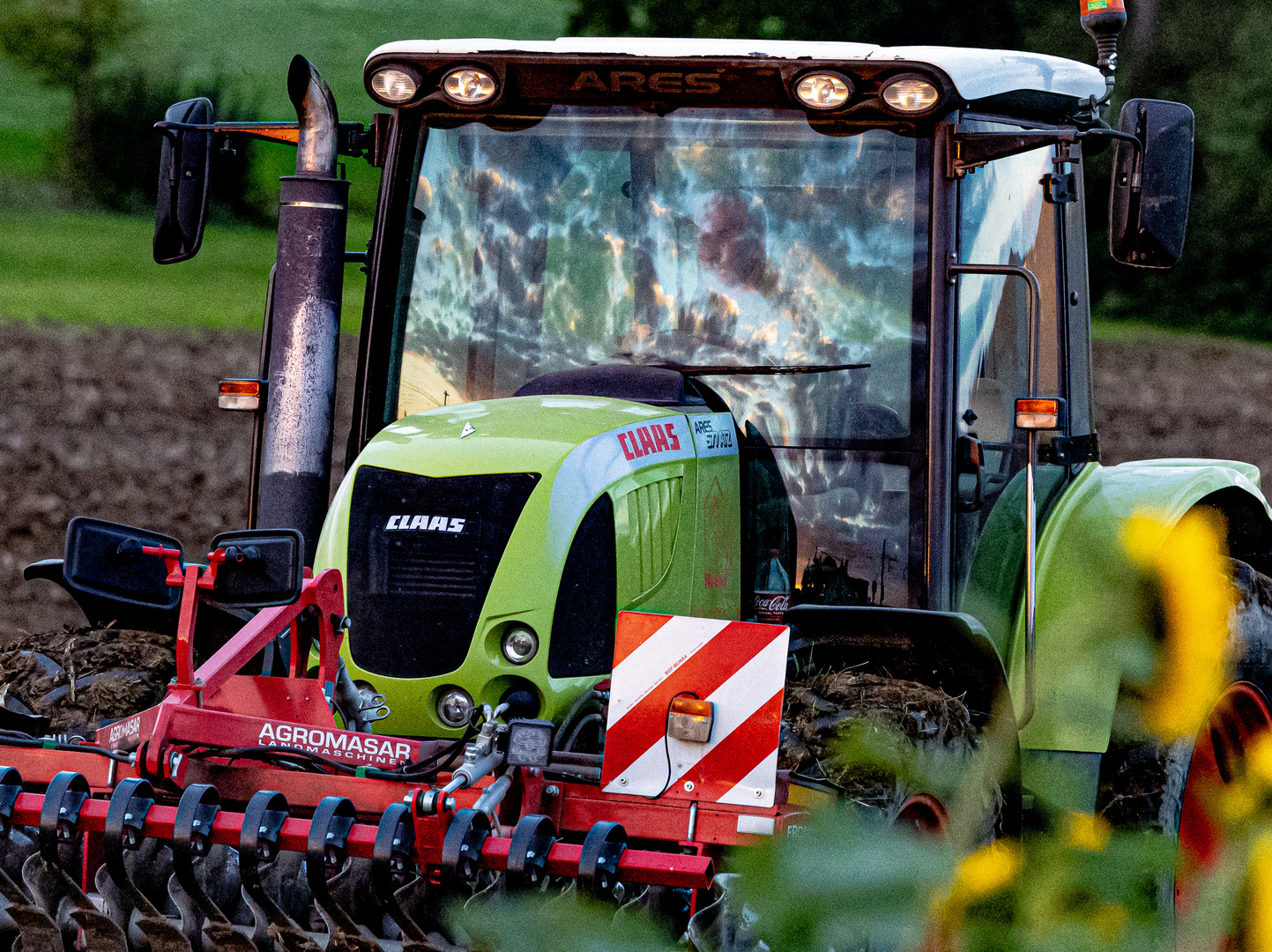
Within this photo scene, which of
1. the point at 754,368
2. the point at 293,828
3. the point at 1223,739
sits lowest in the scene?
the point at 293,828

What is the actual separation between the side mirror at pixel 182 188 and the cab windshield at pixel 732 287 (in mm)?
604

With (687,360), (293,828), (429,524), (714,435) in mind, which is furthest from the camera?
(687,360)

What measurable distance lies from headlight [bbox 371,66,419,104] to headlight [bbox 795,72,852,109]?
108cm

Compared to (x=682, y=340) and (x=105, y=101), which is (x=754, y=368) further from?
(x=105, y=101)

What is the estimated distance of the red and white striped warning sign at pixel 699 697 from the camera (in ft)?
10.7

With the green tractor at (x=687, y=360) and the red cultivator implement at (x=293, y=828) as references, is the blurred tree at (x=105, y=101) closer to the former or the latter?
the green tractor at (x=687, y=360)

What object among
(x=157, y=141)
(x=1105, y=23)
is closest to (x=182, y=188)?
(x=1105, y=23)

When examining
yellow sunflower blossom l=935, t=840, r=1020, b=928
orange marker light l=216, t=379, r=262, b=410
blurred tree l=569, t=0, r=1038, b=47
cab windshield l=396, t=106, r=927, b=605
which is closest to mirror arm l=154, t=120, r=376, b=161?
cab windshield l=396, t=106, r=927, b=605

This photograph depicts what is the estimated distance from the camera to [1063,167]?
4723 mm

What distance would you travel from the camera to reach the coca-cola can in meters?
4.27

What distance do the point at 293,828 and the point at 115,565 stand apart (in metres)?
0.86

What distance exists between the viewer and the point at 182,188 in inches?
180

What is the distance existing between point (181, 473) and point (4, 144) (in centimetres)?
922

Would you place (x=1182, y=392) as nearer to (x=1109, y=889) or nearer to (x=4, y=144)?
(x=4, y=144)
